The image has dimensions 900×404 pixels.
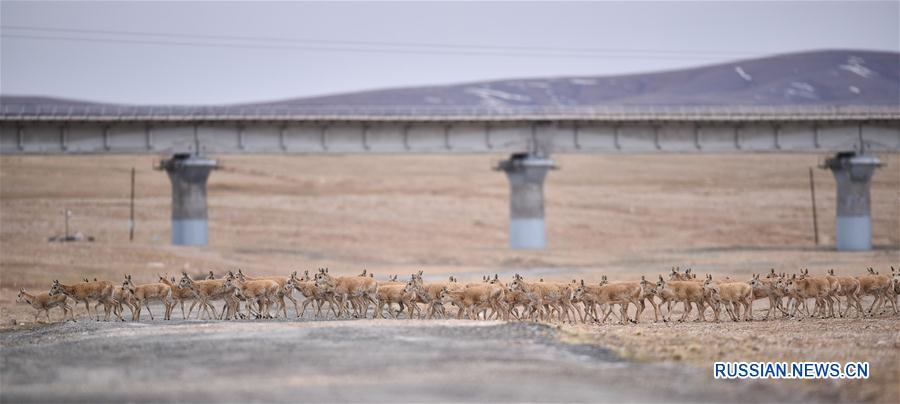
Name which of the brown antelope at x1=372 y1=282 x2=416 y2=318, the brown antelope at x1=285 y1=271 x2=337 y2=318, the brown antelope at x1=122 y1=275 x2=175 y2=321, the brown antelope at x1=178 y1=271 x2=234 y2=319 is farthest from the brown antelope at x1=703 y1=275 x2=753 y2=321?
the brown antelope at x1=122 y1=275 x2=175 y2=321

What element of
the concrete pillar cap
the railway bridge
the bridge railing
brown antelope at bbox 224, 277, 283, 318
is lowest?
brown antelope at bbox 224, 277, 283, 318

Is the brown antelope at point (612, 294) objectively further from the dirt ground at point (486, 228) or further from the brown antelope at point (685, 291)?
the dirt ground at point (486, 228)

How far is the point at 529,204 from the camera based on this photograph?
74.8 metres

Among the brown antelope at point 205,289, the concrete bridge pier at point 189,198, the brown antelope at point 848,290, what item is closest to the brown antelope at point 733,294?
the brown antelope at point 848,290

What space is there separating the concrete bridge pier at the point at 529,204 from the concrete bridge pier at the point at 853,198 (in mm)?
17567

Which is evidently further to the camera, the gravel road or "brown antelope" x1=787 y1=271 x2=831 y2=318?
"brown antelope" x1=787 y1=271 x2=831 y2=318

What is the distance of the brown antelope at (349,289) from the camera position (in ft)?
99.6

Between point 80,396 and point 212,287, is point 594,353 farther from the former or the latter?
point 212,287

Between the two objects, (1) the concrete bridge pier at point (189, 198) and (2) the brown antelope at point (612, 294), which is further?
(1) the concrete bridge pier at point (189, 198)

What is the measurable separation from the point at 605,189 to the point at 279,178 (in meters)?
33.2

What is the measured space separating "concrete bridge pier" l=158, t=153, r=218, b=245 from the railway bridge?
55mm

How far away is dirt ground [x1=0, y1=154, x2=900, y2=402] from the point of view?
25172mm

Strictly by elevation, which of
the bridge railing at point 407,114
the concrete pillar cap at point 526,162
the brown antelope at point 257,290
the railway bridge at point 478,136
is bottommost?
the brown antelope at point 257,290

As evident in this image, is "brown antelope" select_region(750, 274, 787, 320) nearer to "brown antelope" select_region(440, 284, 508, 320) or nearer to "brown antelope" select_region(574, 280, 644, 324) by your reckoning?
"brown antelope" select_region(574, 280, 644, 324)
